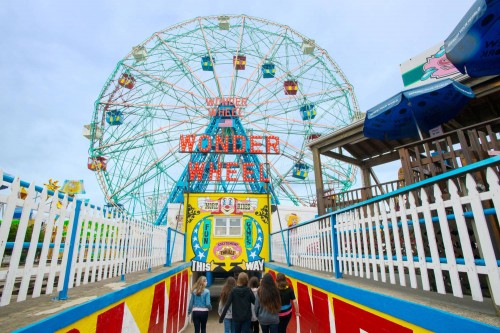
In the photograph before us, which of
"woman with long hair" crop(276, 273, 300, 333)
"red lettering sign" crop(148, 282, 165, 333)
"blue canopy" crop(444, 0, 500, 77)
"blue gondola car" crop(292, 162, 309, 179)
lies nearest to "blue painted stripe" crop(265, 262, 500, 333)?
"woman with long hair" crop(276, 273, 300, 333)

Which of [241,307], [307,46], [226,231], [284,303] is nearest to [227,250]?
[226,231]

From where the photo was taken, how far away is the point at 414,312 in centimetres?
187

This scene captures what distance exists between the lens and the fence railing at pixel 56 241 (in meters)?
2.07

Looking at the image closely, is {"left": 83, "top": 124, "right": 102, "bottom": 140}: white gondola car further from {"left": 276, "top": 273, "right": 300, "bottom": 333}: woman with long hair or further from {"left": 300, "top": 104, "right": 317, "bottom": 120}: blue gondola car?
{"left": 276, "top": 273, "right": 300, "bottom": 333}: woman with long hair

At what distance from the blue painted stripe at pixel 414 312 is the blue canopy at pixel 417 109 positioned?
3.97m

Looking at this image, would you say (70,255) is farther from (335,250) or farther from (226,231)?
(226,231)

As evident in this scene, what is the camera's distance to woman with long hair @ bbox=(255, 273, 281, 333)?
441 centimetres

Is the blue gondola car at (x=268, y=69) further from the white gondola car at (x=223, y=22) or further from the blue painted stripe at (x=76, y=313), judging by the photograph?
the blue painted stripe at (x=76, y=313)

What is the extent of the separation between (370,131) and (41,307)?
6.67 meters

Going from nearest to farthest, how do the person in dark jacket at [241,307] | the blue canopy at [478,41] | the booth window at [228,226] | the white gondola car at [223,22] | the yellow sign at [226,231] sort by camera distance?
1. the blue canopy at [478,41]
2. the person in dark jacket at [241,307]
3. the yellow sign at [226,231]
4. the booth window at [228,226]
5. the white gondola car at [223,22]

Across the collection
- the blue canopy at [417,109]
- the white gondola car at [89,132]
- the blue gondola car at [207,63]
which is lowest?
the blue canopy at [417,109]

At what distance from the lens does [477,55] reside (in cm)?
411

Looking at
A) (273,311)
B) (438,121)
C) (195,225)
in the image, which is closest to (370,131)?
(438,121)

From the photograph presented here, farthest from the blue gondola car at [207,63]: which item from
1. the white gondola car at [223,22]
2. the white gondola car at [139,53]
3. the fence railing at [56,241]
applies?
the fence railing at [56,241]
